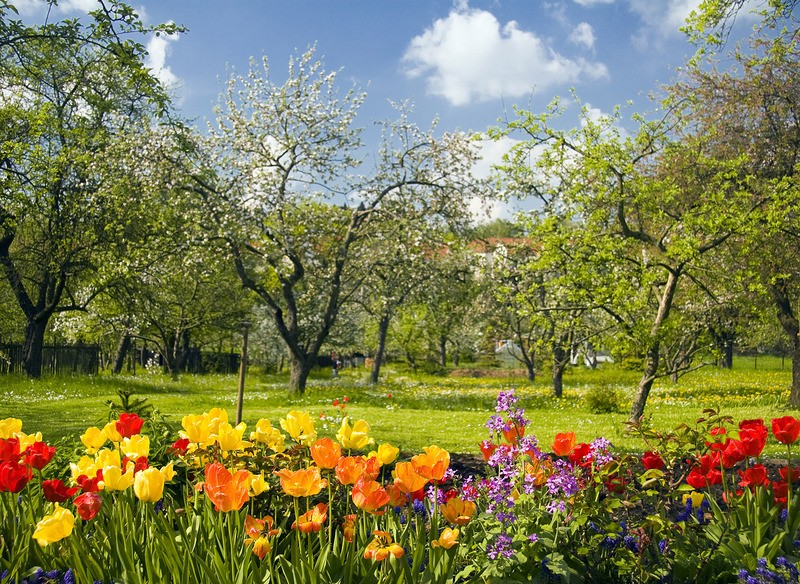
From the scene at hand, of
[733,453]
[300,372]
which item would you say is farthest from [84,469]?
[300,372]

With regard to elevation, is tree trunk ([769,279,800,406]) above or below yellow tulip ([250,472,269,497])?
above

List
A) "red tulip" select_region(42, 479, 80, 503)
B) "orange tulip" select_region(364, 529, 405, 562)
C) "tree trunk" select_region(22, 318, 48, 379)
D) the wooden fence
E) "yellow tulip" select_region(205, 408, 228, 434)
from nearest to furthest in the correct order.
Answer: "orange tulip" select_region(364, 529, 405, 562), "red tulip" select_region(42, 479, 80, 503), "yellow tulip" select_region(205, 408, 228, 434), "tree trunk" select_region(22, 318, 48, 379), the wooden fence

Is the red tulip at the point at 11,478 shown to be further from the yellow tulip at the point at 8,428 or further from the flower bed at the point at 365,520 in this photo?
the yellow tulip at the point at 8,428

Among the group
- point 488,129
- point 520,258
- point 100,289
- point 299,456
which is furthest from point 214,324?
point 299,456

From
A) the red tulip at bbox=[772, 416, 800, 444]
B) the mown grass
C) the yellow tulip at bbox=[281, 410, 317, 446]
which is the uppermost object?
the red tulip at bbox=[772, 416, 800, 444]

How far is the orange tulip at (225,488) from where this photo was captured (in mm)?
2205

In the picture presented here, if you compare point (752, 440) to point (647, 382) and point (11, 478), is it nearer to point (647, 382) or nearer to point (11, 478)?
point (11, 478)

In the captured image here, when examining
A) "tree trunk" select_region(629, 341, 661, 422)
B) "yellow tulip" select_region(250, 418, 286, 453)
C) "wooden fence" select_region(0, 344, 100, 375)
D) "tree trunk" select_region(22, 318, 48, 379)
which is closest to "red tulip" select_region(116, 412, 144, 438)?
"yellow tulip" select_region(250, 418, 286, 453)

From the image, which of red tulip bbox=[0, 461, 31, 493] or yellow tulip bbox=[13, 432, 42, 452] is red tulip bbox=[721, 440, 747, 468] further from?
yellow tulip bbox=[13, 432, 42, 452]

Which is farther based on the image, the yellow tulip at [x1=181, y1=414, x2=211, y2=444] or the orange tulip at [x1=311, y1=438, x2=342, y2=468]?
the yellow tulip at [x1=181, y1=414, x2=211, y2=444]

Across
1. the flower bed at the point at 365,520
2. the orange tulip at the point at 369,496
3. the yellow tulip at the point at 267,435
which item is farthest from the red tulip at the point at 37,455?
the orange tulip at the point at 369,496

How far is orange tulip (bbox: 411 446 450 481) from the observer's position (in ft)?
7.76

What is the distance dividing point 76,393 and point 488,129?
39.0ft

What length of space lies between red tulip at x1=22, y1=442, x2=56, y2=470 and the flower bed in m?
0.01
